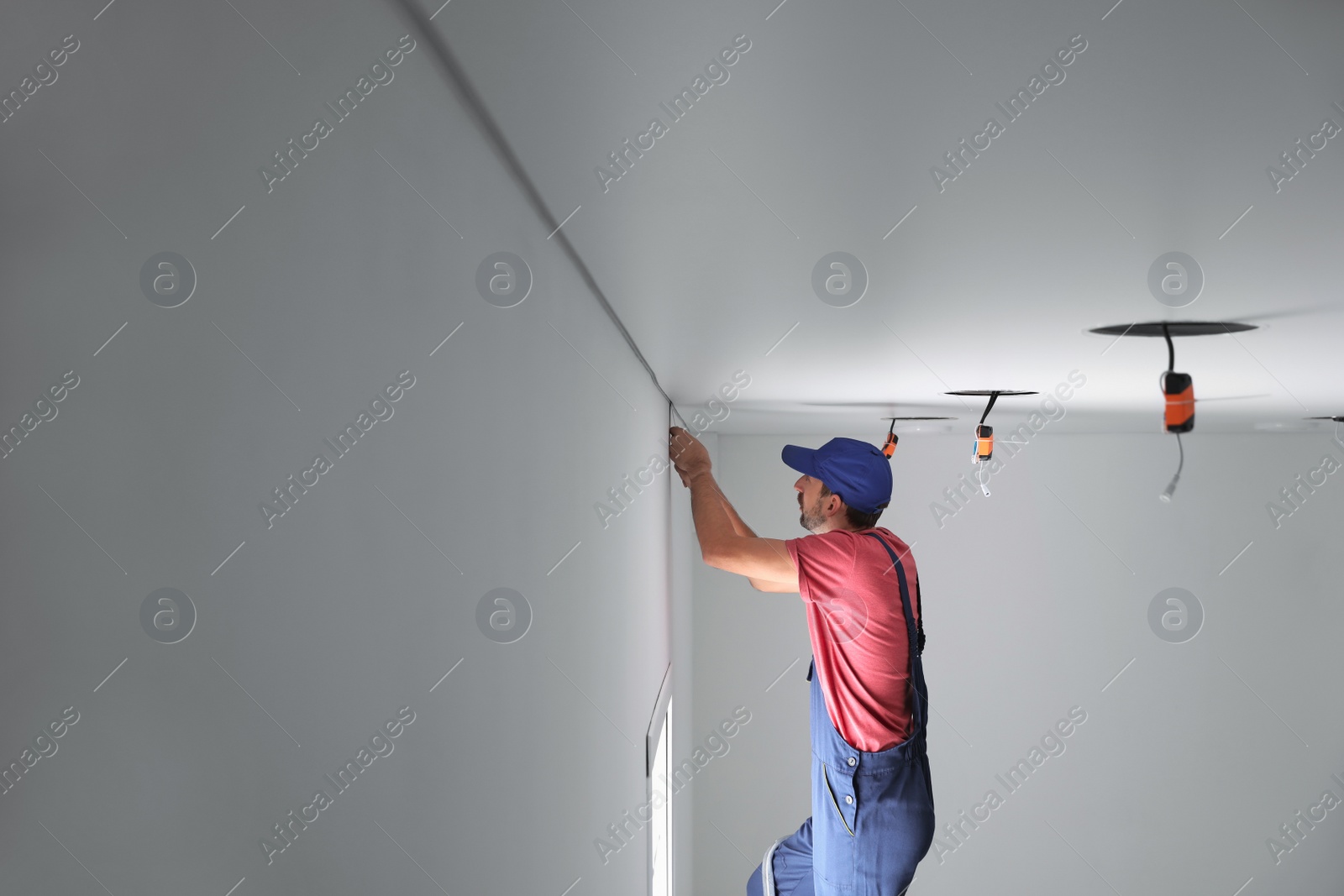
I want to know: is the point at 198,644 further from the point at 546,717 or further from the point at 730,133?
the point at 546,717

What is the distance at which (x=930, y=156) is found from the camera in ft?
2.77

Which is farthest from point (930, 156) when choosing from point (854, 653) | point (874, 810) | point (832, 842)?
point (832, 842)

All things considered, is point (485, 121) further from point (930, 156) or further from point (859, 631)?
point (859, 631)

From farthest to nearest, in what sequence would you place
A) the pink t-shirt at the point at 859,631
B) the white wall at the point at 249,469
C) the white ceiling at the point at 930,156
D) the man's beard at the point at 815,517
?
the man's beard at the point at 815,517 < the pink t-shirt at the point at 859,631 < the white ceiling at the point at 930,156 < the white wall at the point at 249,469

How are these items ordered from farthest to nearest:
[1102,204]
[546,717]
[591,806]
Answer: [591,806], [546,717], [1102,204]

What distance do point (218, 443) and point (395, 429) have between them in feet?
0.72

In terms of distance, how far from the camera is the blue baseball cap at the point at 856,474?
233 cm

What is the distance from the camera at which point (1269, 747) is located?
5020 millimetres

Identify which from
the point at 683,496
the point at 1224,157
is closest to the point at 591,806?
the point at 1224,157

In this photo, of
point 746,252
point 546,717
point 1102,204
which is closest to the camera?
point 1102,204

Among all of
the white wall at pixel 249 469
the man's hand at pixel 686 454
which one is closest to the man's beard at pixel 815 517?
the man's hand at pixel 686 454

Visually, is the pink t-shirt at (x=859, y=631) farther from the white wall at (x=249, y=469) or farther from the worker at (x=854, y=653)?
the white wall at (x=249, y=469)

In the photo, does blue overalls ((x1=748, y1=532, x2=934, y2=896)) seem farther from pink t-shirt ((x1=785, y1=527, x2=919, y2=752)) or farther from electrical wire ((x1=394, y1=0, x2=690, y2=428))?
electrical wire ((x1=394, y1=0, x2=690, y2=428))

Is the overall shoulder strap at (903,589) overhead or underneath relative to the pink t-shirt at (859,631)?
overhead
